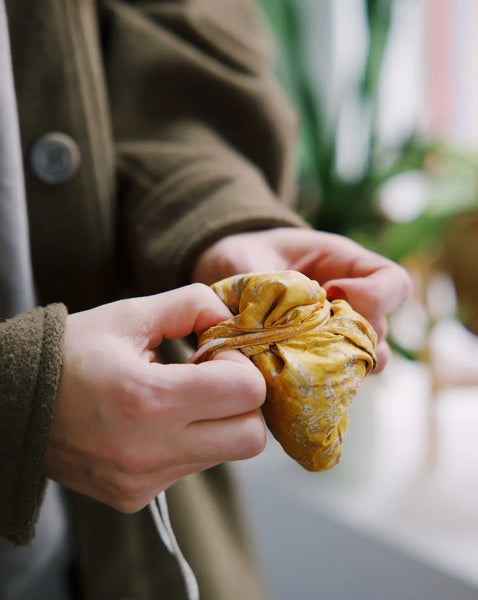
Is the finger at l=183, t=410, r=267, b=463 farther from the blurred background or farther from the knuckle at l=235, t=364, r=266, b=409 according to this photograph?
the blurred background

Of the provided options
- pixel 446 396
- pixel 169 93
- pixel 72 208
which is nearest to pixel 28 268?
pixel 72 208

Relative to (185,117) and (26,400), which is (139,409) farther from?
(185,117)

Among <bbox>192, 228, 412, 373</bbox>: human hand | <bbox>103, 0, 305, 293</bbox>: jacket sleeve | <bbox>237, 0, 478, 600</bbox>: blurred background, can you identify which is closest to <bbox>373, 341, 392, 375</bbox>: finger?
<bbox>192, 228, 412, 373</bbox>: human hand

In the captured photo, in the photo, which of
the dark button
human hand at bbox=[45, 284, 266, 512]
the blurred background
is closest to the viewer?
human hand at bbox=[45, 284, 266, 512]

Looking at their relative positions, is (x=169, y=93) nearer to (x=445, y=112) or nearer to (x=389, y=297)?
(x=389, y=297)

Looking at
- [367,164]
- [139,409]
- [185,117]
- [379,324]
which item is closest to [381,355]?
[379,324]
